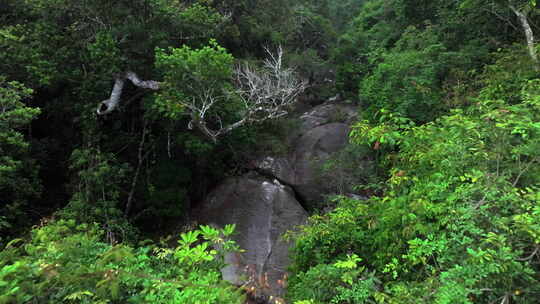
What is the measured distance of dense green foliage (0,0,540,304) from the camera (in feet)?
7.77

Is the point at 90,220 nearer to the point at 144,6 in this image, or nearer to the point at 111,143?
the point at 111,143

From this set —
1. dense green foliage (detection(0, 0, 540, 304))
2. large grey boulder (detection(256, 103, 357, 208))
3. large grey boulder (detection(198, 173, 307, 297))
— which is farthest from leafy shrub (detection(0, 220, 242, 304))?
large grey boulder (detection(256, 103, 357, 208))

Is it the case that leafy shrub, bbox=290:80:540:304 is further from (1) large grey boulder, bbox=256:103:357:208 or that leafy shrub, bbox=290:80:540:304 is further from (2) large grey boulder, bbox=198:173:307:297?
(1) large grey boulder, bbox=256:103:357:208

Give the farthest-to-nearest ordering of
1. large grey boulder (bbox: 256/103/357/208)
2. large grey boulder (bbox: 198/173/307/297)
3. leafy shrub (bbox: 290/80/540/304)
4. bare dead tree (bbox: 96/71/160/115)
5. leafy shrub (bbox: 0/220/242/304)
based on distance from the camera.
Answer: large grey boulder (bbox: 256/103/357/208) < bare dead tree (bbox: 96/71/160/115) < large grey boulder (bbox: 198/173/307/297) < leafy shrub (bbox: 290/80/540/304) < leafy shrub (bbox: 0/220/242/304)

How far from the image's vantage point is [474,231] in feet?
8.30

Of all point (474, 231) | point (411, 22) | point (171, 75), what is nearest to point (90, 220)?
point (171, 75)

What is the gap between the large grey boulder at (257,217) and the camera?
26.5ft

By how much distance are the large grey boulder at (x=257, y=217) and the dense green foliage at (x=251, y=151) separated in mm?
993

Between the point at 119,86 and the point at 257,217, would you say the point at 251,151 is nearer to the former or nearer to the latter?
the point at 257,217

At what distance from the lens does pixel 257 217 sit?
9500 millimetres

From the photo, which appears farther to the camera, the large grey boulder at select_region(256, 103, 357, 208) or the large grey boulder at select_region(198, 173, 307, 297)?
the large grey boulder at select_region(256, 103, 357, 208)

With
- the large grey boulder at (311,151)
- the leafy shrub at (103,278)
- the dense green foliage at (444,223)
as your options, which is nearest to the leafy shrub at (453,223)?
the dense green foliage at (444,223)

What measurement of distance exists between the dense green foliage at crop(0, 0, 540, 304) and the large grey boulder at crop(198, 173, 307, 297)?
993mm

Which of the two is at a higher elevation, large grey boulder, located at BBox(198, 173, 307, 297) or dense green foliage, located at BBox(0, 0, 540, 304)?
dense green foliage, located at BBox(0, 0, 540, 304)
